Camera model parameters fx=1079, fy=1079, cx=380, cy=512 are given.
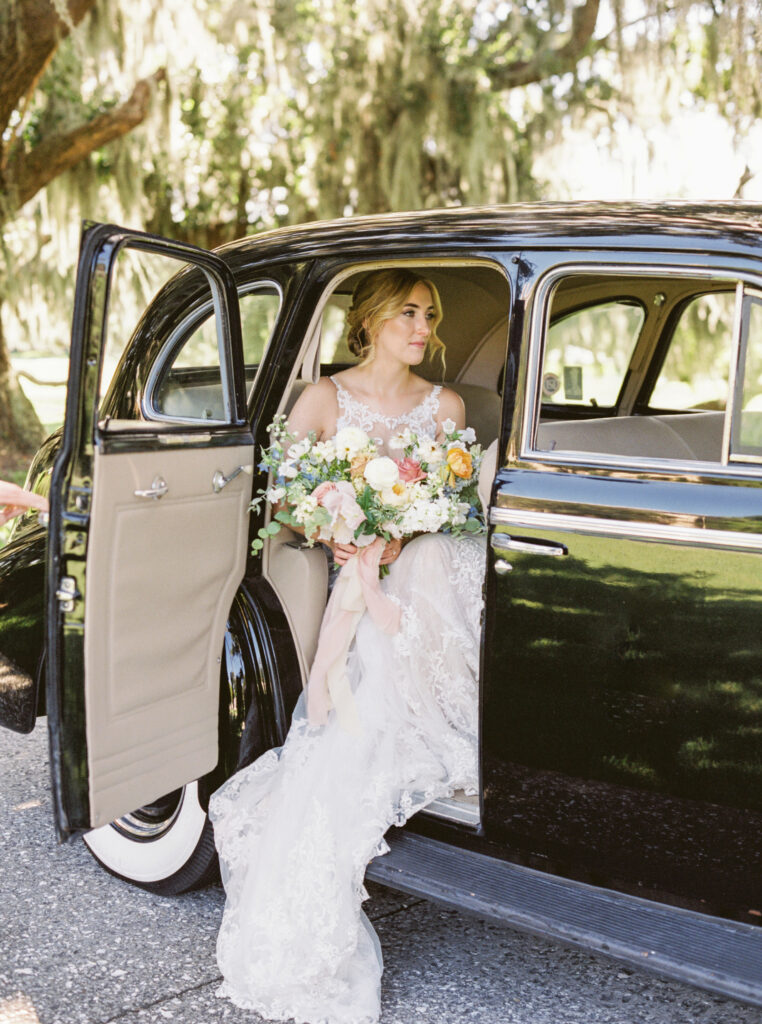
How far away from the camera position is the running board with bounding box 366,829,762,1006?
97.3 inches

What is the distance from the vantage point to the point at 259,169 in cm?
1279

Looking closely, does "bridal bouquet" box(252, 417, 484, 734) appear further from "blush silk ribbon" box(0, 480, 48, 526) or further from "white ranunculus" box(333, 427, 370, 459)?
"blush silk ribbon" box(0, 480, 48, 526)

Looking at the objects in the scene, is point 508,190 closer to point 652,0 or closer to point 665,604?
point 652,0

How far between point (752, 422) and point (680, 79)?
31.6 feet

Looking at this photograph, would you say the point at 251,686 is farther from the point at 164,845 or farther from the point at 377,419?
the point at 377,419

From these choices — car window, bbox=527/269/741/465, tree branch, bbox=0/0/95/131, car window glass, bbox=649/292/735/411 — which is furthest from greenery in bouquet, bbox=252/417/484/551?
tree branch, bbox=0/0/95/131

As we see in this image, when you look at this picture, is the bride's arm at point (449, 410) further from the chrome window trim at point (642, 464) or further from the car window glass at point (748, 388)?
the car window glass at point (748, 388)

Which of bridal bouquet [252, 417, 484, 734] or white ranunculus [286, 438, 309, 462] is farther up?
white ranunculus [286, 438, 309, 462]

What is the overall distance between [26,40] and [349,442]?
691 centimetres

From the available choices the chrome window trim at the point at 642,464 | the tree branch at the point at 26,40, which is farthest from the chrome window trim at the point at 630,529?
the tree branch at the point at 26,40

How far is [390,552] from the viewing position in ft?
11.5

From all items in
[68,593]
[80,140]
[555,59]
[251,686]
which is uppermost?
[555,59]

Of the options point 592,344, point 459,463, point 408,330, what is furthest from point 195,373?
point 592,344

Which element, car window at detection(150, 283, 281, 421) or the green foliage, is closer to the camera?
car window at detection(150, 283, 281, 421)
